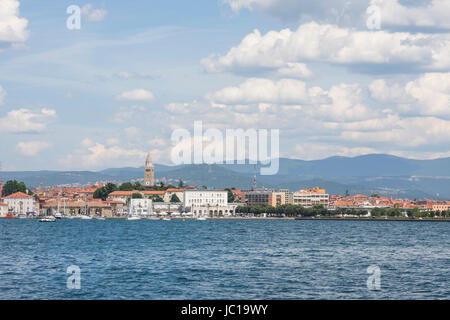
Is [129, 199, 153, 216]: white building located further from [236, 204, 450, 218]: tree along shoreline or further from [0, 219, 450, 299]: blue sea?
[0, 219, 450, 299]: blue sea

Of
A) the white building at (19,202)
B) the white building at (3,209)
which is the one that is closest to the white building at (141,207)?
the white building at (19,202)

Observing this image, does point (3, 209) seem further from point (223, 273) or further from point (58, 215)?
point (223, 273)

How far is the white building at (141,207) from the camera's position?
191125mm

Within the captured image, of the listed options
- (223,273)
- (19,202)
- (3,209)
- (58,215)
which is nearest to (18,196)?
(19,202)

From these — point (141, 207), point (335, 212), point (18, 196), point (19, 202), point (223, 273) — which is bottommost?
point (335, 212)

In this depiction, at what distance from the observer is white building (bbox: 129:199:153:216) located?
19112cm

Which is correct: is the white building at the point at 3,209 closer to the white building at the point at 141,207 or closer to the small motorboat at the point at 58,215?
the small motorboat at the point at 58,215

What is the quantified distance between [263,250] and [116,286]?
22.8 metres

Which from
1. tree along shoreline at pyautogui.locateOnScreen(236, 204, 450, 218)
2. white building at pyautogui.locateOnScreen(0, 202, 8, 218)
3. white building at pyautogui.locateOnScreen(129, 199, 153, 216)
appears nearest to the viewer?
tree along shoreline at pyautogui.locateOnScreen(236, 204, 450, 218)

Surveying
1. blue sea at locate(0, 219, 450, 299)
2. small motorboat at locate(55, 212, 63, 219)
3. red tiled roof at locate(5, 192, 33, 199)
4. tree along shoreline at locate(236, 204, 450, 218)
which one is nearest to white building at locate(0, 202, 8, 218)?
red tiled roof at locate(5, 192, 33, 199)

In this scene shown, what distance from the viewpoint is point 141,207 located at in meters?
196

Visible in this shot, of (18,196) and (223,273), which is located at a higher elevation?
(18,196)
